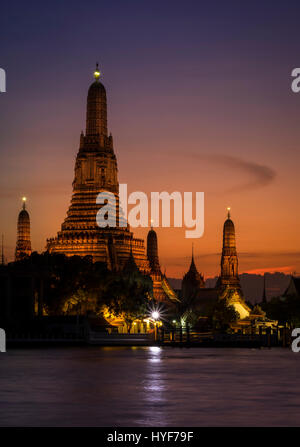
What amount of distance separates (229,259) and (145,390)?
106 meters

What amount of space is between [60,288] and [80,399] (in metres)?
52.8

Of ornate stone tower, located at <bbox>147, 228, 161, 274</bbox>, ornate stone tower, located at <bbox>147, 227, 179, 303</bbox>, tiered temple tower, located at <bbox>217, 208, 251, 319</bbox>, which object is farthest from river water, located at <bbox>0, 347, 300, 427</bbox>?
ornate stone tower, located at <bbox>147, 228, 161, 274</bbox>

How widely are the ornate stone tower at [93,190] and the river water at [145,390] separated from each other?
53404mm

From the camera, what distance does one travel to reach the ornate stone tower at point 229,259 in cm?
14788

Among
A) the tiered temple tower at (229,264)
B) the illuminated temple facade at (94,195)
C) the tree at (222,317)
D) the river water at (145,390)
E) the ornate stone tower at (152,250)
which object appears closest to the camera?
the river water at (145,390)

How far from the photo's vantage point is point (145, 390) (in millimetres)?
43094

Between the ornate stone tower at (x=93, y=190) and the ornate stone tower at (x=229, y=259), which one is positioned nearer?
the ornate stone tower at (x=93, y=190)

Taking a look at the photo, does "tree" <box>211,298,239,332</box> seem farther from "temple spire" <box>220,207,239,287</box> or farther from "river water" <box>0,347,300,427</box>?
"river water" <box>0,347,300,427</box>

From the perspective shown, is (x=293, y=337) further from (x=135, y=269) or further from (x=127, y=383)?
(x=127, y=383)

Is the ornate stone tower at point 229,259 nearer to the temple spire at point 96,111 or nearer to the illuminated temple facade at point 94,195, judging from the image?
the illuminated temple facade at point 94,195

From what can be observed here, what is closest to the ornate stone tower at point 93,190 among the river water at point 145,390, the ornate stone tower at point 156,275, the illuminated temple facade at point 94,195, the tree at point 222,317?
the illuminated temple facade at point 94,195

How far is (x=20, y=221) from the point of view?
419 ft

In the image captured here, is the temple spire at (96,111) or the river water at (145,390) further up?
the temple spire at (96,111)

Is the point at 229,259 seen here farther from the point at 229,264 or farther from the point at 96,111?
the point at 96,111
